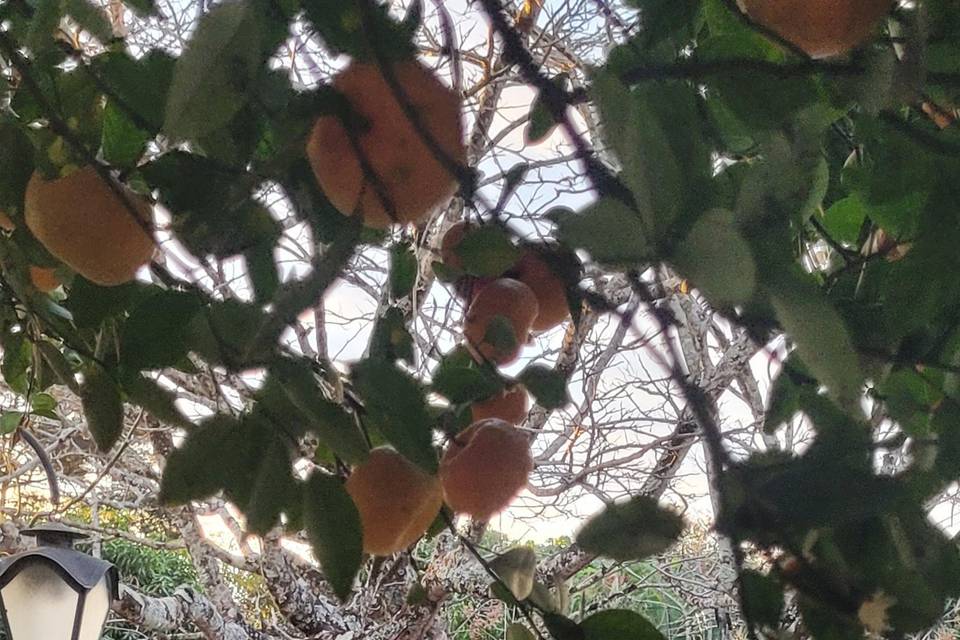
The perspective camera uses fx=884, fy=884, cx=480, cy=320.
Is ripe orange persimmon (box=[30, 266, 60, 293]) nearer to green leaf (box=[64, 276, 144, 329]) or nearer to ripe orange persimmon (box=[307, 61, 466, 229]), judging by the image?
green leaf (box=[64, 276, 144, 329])

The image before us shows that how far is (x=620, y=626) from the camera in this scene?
216 millimetres

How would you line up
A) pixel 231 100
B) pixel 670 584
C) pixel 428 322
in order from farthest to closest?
pixel 670 584, pixel 428 322, pixel 231 100

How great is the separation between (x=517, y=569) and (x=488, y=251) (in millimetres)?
106

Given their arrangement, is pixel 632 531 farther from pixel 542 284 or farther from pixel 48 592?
pixel 48 592

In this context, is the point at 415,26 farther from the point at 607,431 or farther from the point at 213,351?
the point at 607,431

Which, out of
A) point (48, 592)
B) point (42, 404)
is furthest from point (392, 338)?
point (48, 592)

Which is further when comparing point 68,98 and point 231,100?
point 68,98

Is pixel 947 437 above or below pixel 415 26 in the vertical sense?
below

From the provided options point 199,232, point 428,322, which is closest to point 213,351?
point 199,232

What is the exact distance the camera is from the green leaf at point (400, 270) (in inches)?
16.5

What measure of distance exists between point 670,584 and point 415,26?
156cm

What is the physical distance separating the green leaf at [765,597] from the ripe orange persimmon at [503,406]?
0.48 ft

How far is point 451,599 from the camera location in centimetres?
160

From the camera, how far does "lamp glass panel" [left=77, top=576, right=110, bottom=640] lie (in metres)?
0.94
